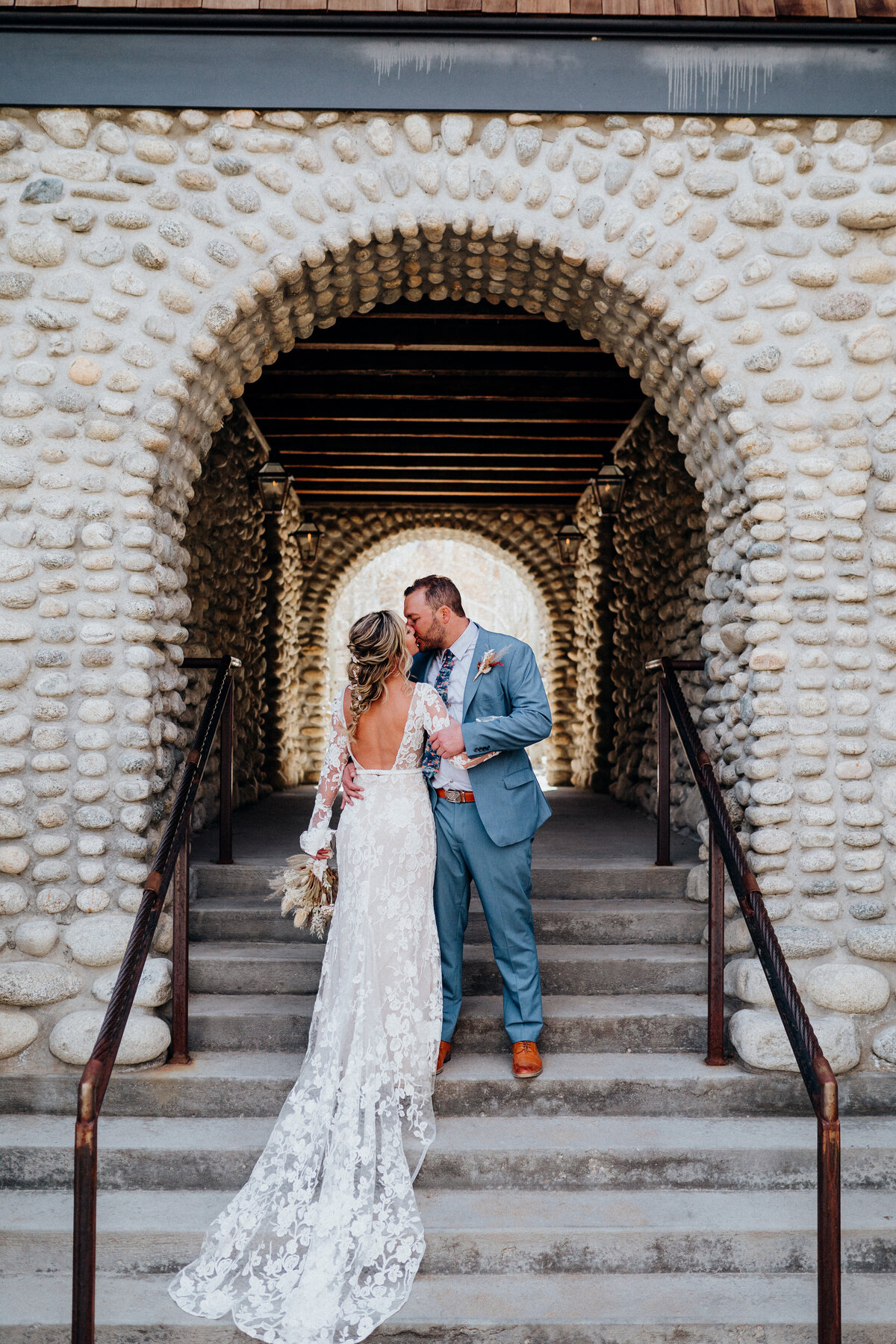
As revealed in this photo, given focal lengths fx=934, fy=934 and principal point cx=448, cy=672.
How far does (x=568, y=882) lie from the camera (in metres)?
4.30

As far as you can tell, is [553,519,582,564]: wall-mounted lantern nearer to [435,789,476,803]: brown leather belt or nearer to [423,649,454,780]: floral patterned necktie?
[423,649,454,780]: floral patterned necktie

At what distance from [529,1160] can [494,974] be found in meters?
0.86

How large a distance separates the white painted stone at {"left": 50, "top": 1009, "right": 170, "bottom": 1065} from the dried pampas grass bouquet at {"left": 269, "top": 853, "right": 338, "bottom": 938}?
609 mm

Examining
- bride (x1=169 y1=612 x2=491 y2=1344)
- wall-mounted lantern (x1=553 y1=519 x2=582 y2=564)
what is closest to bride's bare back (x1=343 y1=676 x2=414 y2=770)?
bride (x1=169 y1=612 x2=491 y2=1344)

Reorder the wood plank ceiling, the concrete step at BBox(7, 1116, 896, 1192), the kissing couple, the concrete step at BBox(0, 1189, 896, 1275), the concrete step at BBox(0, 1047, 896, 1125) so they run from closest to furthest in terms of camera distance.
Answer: the kissing couple
the concrete step at BBox(0, 1189, 896, 1275)
the concrete step at BBox(7, 1116, 896, 1192)
the concrete step at BBox(0, 1047, 896, 1125)
the wood plank ceiling

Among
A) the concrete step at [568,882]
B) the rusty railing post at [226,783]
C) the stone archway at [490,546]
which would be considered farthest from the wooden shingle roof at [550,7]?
the stone archway at [490,546]

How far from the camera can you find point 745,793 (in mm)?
3553

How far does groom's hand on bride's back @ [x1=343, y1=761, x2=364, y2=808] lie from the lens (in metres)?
3.17

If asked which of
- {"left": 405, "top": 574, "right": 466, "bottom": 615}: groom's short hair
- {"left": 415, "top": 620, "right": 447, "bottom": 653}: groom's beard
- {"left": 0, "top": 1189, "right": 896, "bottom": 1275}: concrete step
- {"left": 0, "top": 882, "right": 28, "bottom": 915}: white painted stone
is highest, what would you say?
→ {"left": 405, "top": 574, "right": 466, "bottom": 615}: groom's short hair

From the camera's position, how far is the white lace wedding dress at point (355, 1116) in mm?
2436

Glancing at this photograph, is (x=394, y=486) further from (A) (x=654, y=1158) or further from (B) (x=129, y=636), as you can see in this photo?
(A) (x=654, y=1158)

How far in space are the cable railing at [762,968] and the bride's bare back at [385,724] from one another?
1173 millimetres

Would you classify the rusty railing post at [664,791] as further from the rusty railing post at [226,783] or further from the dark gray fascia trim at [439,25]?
the dark gray fascia trim at [439,25]

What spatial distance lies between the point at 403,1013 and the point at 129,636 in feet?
5.42
